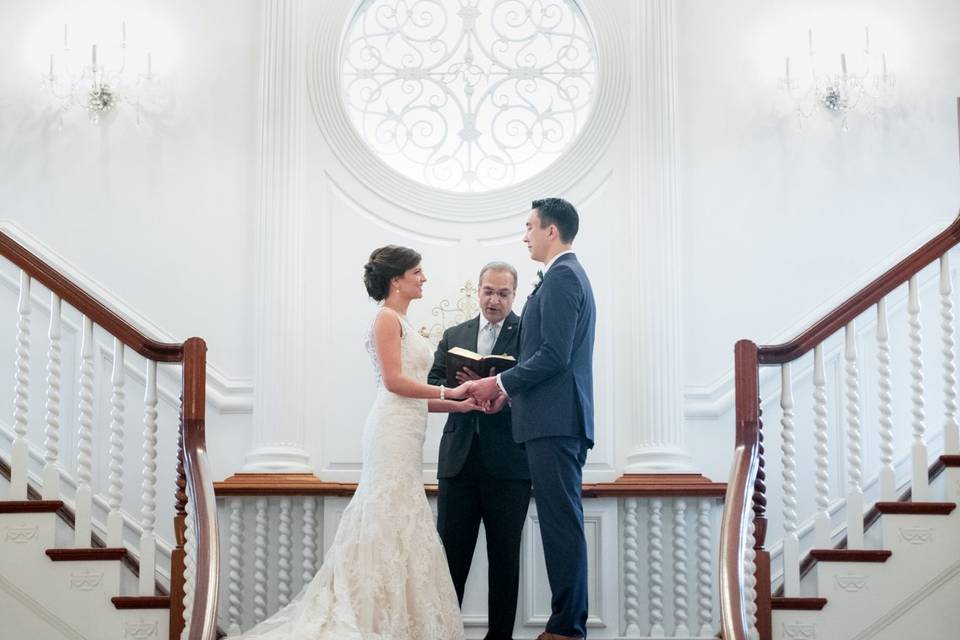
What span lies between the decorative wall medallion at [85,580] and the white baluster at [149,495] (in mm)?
197

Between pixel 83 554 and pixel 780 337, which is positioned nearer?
pixel 83 554

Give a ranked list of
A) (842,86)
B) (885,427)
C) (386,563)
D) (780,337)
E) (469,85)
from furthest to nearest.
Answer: (469,85), (842,86), (780,337), (885,427), (386,563)

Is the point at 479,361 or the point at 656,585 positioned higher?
the point at 479,361

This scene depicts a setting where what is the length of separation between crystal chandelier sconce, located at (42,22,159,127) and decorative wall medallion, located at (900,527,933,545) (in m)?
4.57

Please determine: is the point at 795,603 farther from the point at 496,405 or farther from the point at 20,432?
the point at 20,432

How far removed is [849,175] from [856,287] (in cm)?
64

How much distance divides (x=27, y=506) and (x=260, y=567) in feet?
4.10

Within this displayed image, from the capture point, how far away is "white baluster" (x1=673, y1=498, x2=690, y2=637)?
6125 millimetres

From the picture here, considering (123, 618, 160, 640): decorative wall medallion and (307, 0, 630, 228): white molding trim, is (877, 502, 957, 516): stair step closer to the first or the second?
(307, 0, 630, 228): white molding trim

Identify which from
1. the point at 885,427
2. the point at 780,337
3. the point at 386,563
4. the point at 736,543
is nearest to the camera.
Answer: the point at 736,543

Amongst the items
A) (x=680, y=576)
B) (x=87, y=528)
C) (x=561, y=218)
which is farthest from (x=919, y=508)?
(x=87, y=528)

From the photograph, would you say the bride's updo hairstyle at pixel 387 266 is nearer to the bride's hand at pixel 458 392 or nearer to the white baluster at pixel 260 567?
the bride's hand at pixel 458 392

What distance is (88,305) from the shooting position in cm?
557

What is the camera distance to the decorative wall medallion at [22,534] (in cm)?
539
